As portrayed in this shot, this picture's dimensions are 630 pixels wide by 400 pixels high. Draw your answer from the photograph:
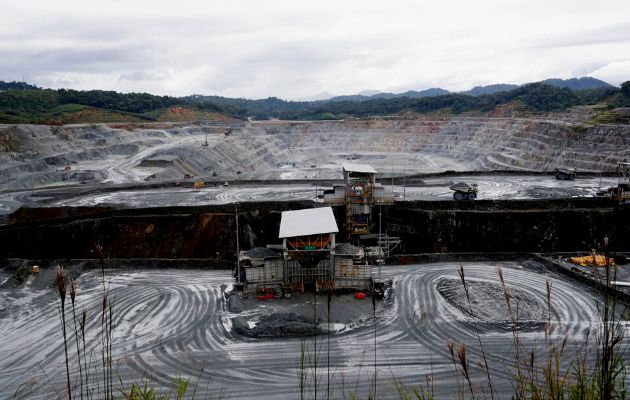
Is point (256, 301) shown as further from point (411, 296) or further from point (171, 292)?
point (411, 296)

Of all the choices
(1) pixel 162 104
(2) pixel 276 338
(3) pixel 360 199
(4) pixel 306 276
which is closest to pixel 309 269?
(4) pixel 306 276

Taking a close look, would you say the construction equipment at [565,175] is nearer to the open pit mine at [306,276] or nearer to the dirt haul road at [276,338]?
the open pit mine at [306,276]

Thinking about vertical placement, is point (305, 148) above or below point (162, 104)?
below

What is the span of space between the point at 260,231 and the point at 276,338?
54.5 ft

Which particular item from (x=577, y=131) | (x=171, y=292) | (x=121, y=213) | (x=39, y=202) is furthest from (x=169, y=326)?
(x=577, y=131)

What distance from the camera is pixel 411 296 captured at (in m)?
22.3

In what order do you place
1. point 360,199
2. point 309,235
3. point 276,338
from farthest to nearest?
point 360,199 → point 309,235 → point 276,338

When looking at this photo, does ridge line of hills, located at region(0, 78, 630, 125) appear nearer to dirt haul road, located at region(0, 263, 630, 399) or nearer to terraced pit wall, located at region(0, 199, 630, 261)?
terraced pit wall, located at region(0, 199, 630, 261)

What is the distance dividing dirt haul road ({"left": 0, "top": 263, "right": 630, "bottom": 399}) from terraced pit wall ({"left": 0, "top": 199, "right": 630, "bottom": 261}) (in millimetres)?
7072

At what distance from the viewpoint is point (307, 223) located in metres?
24.5

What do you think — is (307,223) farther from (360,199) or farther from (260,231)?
(260,231)

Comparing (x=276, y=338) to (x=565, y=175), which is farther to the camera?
(x=565, y=175)

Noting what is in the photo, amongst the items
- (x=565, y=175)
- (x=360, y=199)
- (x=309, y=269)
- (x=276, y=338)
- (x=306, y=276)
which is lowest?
(x=276, y=338)

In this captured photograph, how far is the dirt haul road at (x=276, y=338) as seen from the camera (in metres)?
15.6
